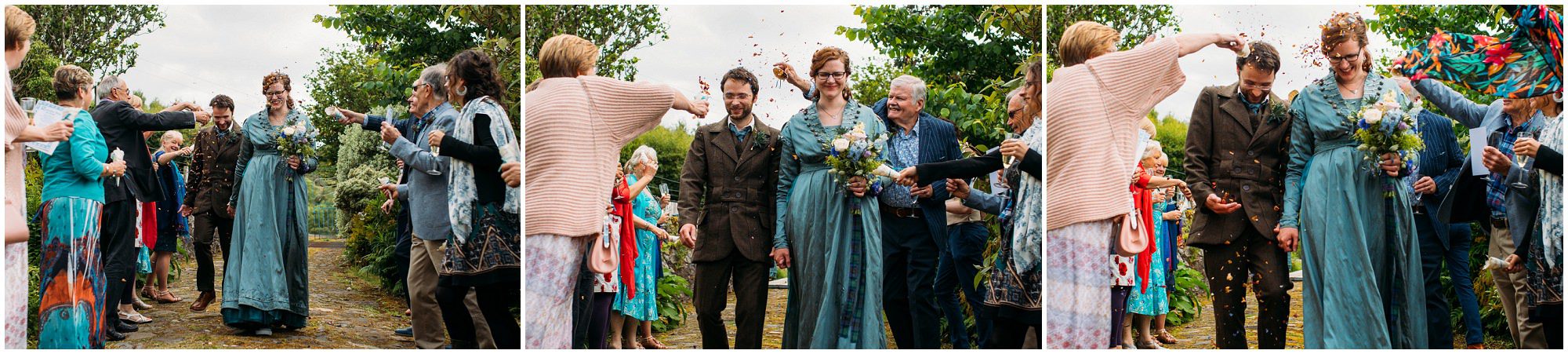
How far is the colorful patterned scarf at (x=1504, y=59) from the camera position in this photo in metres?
5.31

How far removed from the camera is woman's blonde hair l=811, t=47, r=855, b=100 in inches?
217

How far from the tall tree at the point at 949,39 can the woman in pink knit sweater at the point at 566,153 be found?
1060mm

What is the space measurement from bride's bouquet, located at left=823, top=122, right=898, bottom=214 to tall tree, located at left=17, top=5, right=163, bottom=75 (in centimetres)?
316

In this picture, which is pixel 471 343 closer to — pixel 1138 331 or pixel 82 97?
pixel 82 97

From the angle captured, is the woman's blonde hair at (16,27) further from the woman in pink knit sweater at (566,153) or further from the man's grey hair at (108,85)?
the woman in pink knit sweater at (566,153)

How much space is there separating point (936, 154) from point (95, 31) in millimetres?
3776

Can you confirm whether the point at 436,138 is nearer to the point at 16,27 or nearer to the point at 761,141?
the point at 761,141

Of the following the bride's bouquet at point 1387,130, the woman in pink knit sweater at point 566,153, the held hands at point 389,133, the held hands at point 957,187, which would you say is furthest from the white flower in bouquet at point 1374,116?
the held hands at point 389,133

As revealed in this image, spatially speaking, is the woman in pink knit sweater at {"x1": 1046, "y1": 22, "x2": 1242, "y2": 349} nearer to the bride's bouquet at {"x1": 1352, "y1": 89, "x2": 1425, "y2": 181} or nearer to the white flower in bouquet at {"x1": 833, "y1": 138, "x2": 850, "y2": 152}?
the bride's bouquet at {"x1": 1352, "y1": 89, "x2": 1425, "y2": 181}

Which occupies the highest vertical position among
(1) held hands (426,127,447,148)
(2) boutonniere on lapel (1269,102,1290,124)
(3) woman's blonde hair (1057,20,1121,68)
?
(3) woman's blonde hair (1057,20,1121,68)

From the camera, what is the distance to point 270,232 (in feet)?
21.6

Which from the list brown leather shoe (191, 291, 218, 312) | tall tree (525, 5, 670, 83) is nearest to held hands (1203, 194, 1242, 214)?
tall tree (525, 5, 670, 83)

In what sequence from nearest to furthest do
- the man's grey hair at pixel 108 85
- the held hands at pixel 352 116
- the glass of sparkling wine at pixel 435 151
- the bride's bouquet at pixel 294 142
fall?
the glass of sparkling wine at pixel 435 151 < the held hands at pixel 352 116 < the man's grey hair at pixel 108 85 < the bride's bouquet at pixel 294 142

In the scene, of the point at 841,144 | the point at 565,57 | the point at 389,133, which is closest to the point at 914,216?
the point at 841,144
